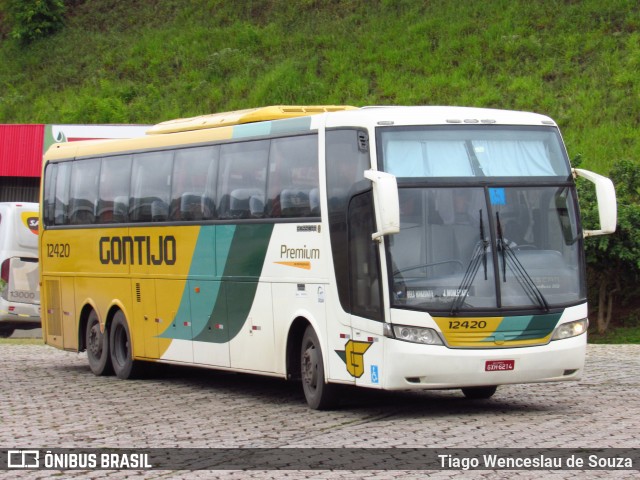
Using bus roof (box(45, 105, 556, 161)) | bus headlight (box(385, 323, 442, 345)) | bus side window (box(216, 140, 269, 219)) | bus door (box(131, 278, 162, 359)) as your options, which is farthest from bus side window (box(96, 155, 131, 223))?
bus headlight (box(385, 323, 442, 345))

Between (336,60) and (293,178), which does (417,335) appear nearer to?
(293,178)

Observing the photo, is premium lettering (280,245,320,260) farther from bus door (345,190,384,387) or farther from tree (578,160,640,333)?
tree (578,160,640,333)

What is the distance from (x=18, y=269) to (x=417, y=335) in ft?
54.5

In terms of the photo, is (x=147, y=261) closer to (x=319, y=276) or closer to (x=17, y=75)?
(x=319, y=276)

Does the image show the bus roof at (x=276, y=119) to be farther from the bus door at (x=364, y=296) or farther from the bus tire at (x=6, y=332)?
the bus tire at (x=6, y=332)

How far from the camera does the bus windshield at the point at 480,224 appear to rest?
12.9 m

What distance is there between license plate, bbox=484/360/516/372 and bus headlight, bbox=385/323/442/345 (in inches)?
20.4

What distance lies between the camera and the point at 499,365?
1287cm

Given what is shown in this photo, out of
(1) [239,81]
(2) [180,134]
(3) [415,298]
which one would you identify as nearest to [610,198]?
(3) [415,298]

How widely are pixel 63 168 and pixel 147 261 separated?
11.6 feet

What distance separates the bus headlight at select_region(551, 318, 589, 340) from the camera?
43.4ft

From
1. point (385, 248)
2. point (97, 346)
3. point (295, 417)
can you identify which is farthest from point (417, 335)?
point (97, 346)

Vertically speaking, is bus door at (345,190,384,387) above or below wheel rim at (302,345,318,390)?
above

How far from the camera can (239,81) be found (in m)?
48.1
